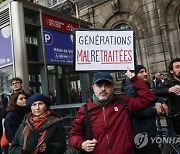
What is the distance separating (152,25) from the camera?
13242 mm

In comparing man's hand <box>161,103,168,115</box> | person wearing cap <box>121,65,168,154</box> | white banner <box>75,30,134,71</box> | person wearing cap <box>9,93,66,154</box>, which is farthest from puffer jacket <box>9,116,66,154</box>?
man's hand <box>161,103,168,115</box>

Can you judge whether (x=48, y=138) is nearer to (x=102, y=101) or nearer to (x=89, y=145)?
(x=89, y=145)

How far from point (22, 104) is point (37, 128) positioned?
1188 mm

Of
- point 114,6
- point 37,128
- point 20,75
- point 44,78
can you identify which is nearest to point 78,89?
point 44,78

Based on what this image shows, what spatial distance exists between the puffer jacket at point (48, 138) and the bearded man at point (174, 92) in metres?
1.33

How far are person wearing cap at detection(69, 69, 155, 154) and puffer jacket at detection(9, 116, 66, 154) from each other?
0.33 meters

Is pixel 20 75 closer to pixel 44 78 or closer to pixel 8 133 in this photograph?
pixel 44 78

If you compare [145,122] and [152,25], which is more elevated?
[152,25]

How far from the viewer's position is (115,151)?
2.50 meters

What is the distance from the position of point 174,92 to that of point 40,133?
1.64 meters

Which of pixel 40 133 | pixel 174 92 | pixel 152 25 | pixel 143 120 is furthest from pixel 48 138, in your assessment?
pixel 152 25

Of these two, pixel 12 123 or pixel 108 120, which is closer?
pixel 108 120

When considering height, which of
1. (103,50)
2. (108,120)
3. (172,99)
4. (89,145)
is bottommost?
(89,145)

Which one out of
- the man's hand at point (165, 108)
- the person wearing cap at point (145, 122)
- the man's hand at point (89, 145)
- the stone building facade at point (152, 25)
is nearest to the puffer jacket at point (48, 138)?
the man's hand at point (89, 145)
